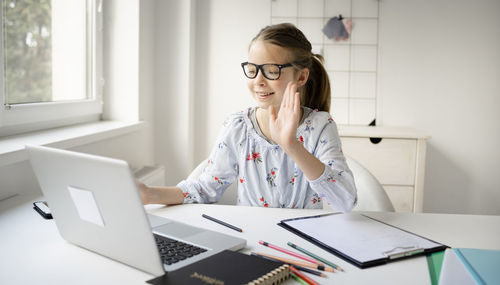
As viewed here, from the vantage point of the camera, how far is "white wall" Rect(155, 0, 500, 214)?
3.03 meters

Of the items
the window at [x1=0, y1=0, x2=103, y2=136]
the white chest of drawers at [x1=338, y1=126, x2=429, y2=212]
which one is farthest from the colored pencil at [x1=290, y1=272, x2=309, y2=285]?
the white chest of drawers at [x1=338, y1=126, x2=429, y2=212]

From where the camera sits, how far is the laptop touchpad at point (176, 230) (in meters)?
1.00

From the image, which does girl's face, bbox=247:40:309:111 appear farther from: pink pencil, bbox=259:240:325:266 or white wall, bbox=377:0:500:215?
white wall, bbox=377:0:500:215

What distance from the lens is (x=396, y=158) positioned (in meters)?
2.62

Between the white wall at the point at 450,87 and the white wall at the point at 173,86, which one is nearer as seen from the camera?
the white wall at the point at 173,86

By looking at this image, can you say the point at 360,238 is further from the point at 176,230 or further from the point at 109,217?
the point at 109,217

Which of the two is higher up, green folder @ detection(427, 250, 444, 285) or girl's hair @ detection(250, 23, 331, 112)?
girl's hair @ detection(250, 23, 331, 112)

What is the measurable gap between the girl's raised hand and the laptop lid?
499 millimetres

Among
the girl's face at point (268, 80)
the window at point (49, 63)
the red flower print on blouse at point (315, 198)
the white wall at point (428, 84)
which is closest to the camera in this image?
the girl's face at point (268, 80)

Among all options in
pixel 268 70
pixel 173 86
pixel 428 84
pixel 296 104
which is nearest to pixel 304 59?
pixel 268 70

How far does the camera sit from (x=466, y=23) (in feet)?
9.98

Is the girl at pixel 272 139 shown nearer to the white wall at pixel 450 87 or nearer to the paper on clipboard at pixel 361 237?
the paper on clipboard at pixel 361 237

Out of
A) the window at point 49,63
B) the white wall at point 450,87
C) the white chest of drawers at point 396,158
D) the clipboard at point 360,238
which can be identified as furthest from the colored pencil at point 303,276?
the white wall at point 450,87

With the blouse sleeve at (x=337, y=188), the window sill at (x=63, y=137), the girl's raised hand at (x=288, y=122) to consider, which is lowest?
the blouse sleeve at (x=337, y=188)
